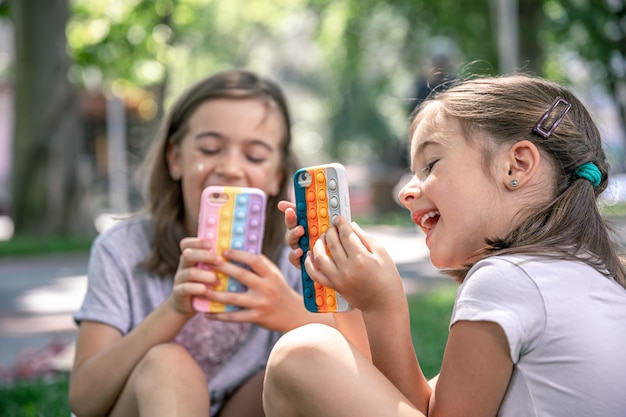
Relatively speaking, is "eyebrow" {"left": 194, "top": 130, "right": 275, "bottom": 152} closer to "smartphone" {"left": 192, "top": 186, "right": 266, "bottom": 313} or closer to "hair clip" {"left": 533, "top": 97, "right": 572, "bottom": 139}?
"smartphone" {"left": 192, "top": 186, "right": 266, "bottom": 313}

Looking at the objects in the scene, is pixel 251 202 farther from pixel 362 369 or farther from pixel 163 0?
pixel 163 0

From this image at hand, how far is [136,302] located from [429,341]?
7.84 ft

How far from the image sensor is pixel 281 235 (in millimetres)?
3229

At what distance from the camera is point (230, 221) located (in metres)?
2.59

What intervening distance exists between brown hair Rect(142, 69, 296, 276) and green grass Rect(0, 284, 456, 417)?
3.17ft

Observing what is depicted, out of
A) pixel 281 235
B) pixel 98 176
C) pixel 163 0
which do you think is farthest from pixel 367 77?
pixel 281 235

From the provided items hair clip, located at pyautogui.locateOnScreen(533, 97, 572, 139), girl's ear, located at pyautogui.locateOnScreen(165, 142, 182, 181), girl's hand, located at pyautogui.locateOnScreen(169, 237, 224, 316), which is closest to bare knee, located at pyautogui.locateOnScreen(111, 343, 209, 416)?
girl's hand, located at pyautogui.locateOnScreen(169, 237, 224, 316)

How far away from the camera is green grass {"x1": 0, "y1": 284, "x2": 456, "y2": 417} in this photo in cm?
376

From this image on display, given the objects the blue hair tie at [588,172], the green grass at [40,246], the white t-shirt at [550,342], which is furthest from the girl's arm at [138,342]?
the green grass at [40,246]

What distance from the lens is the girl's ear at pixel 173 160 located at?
321 cm

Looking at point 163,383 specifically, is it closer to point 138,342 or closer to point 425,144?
point 138,342

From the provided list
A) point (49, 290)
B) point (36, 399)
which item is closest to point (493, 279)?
point (36, 399)

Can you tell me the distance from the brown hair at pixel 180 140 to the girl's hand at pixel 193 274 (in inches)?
20.5

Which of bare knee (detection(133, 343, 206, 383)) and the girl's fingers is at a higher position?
the girl's fingers
